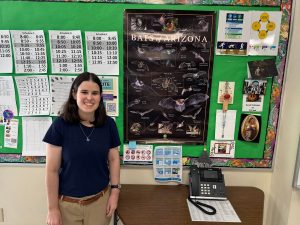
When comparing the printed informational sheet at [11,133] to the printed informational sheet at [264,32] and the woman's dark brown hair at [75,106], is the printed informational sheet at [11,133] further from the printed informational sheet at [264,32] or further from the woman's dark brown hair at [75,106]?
the printed informational sheet at [264,32]

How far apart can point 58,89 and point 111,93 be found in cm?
36

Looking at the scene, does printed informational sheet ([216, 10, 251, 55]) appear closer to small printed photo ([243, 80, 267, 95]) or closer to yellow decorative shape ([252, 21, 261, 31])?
yellow decorative shape ([252, 21, 261, 31])

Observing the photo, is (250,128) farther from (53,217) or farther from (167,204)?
(53,217)

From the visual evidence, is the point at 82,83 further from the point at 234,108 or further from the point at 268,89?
the point at 268,89

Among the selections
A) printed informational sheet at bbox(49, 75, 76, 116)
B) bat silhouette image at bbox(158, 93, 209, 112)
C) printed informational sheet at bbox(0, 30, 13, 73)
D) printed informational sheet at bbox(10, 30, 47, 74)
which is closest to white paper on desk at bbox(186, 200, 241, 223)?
bat silhouette image at bbox(158, 93, 209, 112)

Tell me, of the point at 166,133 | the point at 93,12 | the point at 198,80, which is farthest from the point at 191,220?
the point at 93,12

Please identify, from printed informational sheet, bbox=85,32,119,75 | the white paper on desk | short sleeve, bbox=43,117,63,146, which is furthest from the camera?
printed informational sheet, bbox=85,32,119,75

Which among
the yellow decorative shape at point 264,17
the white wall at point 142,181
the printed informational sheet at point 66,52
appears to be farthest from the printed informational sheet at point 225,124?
the printed informational sheet at point 66,52

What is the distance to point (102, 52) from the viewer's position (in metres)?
1.85

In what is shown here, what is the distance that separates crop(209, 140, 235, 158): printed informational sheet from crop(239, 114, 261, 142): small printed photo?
10cm

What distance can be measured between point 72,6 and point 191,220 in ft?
4.94

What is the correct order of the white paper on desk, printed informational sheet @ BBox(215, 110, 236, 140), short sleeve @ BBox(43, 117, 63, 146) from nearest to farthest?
short sleeve @ BBox(43, 117, 63, 146) → the white paper on desk → printed informational sheet @ BBox(215, 110, 236, 140)

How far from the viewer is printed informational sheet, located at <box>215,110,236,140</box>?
6.37ft

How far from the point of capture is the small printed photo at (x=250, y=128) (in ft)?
6.38
